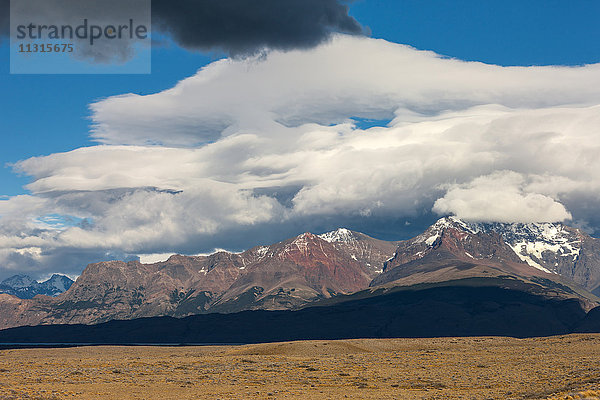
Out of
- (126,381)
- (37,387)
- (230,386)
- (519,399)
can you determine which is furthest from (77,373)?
(519,399)

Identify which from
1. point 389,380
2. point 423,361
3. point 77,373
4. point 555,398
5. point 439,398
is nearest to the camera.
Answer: point 555,398

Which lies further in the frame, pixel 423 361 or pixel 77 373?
pixel 423 361

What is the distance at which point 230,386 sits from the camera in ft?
316

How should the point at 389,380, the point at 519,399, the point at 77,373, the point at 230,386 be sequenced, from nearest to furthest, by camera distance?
the point at 519,399
the point at 230,386
the point at 389,380
the point at 77,373

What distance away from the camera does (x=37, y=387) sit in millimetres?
90188

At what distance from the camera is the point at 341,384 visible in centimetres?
9881

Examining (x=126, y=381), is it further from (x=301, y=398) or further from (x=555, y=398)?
(x=555, y=398)

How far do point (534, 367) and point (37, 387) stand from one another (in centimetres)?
8595

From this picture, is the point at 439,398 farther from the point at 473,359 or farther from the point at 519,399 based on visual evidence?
the point at 473,359

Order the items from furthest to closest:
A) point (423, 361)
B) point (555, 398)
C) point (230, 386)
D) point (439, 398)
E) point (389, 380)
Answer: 1. point (423, 361)
2. point (389, 380)
3. point (230, 386)
4. point (439, 398)
5. point (555, 398)

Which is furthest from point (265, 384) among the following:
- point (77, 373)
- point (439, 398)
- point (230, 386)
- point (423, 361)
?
point (423, 361)

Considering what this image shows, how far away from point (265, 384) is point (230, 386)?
18.9ft

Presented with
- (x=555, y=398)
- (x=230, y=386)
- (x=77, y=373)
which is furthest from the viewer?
(x=77, y=373)

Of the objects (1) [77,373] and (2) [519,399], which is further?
(1) [77,373]
